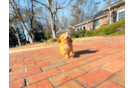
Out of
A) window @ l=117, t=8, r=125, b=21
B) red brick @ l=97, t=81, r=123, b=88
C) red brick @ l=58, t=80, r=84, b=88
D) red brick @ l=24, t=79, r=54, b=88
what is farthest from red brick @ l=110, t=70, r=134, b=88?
window @ l=117, t=8, r=125, b=21

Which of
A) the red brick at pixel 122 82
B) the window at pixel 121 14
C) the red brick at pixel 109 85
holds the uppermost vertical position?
the window at pixel 121 14

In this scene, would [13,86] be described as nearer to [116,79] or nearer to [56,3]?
[116,79]

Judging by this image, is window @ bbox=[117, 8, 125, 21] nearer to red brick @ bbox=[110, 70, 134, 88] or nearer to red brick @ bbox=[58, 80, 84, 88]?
red brick @ bbox=[110, 70, 134, 88]

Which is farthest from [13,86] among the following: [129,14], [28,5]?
[28,5]

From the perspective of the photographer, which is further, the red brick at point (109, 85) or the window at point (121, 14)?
the window at point (121, 14)

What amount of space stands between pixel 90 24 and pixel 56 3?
982 centimetres

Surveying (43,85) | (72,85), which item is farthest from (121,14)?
(43,85)

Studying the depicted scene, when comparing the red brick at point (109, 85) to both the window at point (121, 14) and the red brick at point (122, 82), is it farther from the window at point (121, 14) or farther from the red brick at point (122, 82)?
the window at point (121, 14)

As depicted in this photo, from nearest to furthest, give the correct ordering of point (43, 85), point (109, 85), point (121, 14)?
point (109, 85), point (43, 85), point (121, 14)

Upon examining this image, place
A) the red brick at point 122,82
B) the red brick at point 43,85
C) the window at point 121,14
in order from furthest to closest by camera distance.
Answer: the window at point 121,14 < the red brick at point 43,85 < the red brick at point 122,82

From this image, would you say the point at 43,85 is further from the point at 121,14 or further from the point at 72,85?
the point at 121,14

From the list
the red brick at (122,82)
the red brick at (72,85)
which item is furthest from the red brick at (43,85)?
the red brick at (122,82)

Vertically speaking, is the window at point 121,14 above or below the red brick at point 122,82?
above
